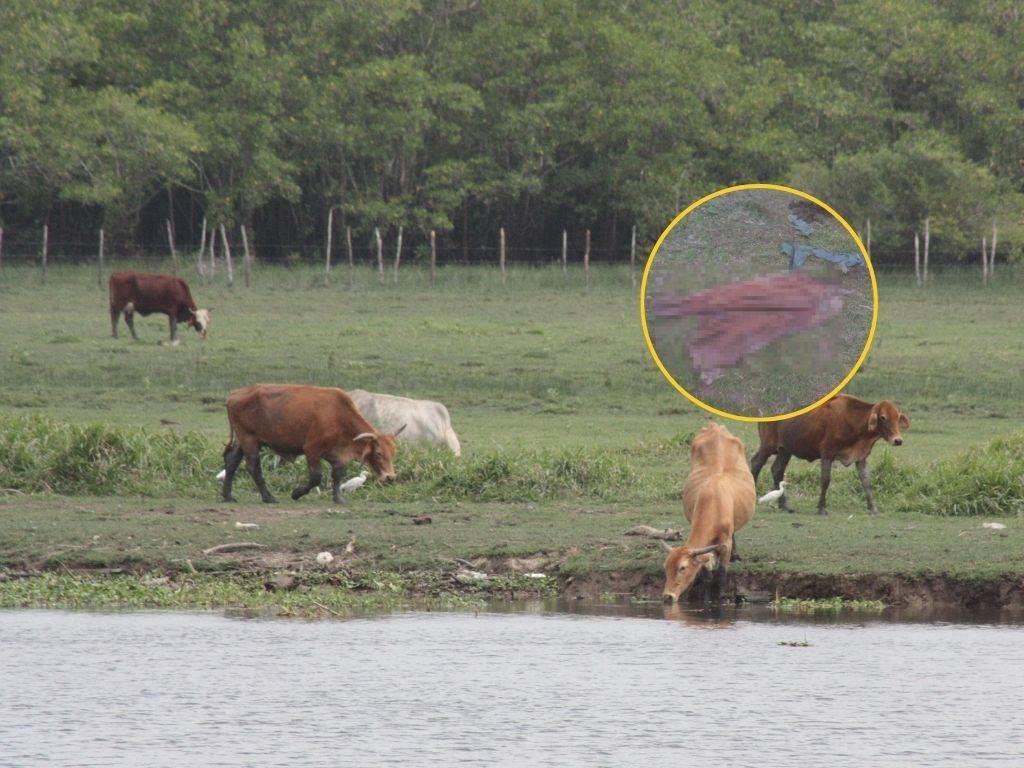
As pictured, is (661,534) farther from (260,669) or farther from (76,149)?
(76,149)

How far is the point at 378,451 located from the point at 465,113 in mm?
A: 30697

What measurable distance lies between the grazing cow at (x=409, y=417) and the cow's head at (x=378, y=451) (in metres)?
2.00

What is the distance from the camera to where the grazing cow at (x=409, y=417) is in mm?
18672

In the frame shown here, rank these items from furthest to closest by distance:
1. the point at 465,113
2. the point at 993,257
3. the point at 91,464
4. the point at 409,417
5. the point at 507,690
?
the point at 465,113
the point at 993,257
the point at 409,417
the point at 91,464
the point at 507,690

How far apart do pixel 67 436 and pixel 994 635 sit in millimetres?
8525

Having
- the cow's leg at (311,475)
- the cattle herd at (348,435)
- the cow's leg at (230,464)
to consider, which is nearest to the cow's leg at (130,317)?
the cattle herd at (348,435)

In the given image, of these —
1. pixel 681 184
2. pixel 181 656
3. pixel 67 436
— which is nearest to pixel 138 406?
pixel 67 436

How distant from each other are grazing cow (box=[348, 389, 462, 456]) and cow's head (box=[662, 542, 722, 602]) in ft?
18.9

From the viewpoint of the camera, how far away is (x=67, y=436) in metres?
17.0

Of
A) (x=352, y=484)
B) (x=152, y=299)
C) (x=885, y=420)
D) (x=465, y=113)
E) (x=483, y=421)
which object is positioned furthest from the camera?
(x=465, y=113)

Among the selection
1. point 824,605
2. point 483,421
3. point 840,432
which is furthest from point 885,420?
point 483,421

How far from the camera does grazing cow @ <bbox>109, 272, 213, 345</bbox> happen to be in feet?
96.5

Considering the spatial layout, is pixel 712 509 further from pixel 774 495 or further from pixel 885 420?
pixel 885 420

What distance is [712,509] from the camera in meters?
13.1
